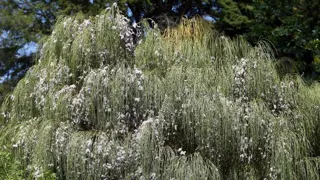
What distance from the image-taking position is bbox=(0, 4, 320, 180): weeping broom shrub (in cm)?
540

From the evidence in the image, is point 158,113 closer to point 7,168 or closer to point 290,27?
point 7,168

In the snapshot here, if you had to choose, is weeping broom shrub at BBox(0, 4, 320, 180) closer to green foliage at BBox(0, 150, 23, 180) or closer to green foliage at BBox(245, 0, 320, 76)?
green foliage at BBox(0, 150, 23, 180)

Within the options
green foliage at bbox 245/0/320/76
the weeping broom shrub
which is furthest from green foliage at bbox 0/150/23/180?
green foliage at bbox 245/0/320/76

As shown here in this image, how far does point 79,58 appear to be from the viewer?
6031 millimetres

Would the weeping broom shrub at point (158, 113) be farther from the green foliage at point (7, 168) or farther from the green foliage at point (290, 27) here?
the green foliage at point (290, 27)

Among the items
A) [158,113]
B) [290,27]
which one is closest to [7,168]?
[158,113]

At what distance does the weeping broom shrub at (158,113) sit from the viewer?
17.7ft

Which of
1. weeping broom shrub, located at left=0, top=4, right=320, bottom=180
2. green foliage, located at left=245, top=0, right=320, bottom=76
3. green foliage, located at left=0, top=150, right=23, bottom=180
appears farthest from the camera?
green foliage, located at left=245, top=0, right=320, bottom=76

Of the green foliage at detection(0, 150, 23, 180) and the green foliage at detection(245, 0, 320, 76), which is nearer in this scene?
the green foliage at detection(0, 150, 23, 180)

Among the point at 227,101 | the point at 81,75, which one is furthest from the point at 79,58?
the point at 227,101

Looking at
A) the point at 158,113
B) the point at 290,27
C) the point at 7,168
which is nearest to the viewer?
the point at 7,168

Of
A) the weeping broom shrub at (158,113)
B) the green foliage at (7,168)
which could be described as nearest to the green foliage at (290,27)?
the weeping broom shrub at (158,113)

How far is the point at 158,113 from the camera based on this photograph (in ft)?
18.2

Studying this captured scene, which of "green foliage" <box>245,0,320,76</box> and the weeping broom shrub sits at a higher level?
"green foliage" <box>245,0,320,76</box>
